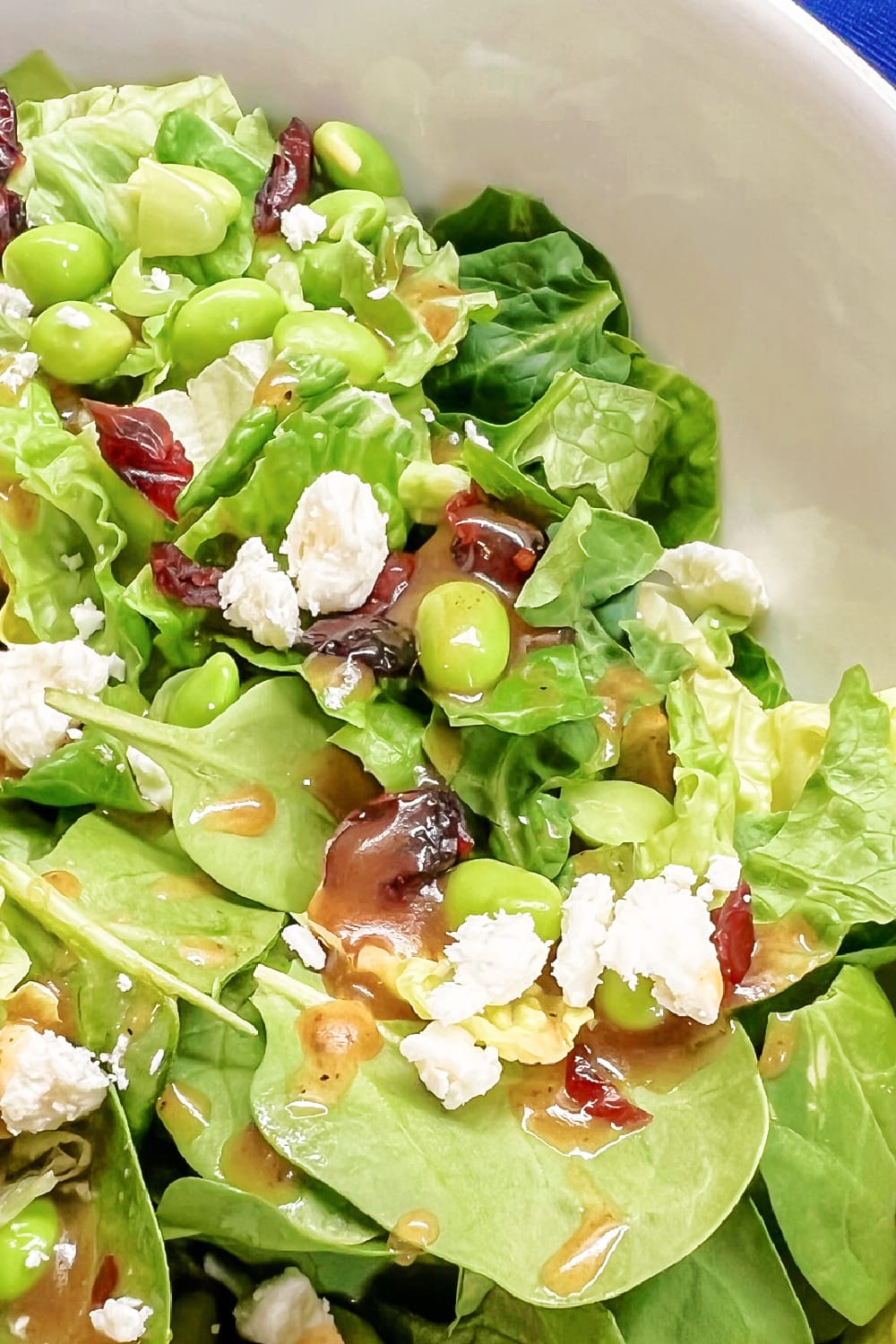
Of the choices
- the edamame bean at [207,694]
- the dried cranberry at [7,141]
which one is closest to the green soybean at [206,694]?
the edamame bean at [207,694]

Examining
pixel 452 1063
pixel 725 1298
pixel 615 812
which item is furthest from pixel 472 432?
pixel 725 1298

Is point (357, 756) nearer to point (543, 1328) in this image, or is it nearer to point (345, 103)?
point (543, 1328)

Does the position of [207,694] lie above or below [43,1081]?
above

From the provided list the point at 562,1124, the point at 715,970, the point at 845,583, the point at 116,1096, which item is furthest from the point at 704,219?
the point at 116,1096

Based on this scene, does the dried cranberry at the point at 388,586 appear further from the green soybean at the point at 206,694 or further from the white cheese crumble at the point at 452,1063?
the white cheese crumble at the point at 452,1063

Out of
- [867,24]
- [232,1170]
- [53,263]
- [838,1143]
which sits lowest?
[232,1170]

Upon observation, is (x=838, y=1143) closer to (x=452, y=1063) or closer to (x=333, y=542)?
(x=452, y=1063)

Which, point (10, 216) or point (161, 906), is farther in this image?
point (10, 216)
